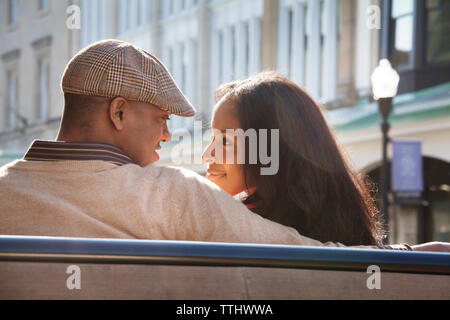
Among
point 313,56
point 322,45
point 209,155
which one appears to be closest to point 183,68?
point 313,56

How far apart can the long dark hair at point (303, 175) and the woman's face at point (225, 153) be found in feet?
0.10

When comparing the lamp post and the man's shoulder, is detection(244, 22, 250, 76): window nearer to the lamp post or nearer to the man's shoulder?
the lamp post

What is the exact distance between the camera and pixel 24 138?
90.7 feet

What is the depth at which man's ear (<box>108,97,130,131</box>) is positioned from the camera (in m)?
2.28

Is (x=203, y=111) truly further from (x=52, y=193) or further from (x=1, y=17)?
(x=52, y=193)

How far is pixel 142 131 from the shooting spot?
2.36m

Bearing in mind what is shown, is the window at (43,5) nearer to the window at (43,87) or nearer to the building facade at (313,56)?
the building facade at (313,56)

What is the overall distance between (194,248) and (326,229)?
3.03 feet

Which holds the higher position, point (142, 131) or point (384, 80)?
point (384, 80)

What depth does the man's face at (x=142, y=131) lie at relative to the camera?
7.61ft

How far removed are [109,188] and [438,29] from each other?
12.5 meters

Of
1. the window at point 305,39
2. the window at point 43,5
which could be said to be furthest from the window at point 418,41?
the window at point 43,5

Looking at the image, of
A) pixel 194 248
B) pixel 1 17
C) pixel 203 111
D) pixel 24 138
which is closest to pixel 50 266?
pixel 194 248

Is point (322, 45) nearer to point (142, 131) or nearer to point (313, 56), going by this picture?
point (313, 56)
